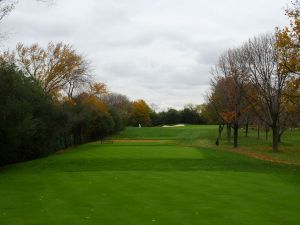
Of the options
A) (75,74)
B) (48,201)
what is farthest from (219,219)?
(75,74)

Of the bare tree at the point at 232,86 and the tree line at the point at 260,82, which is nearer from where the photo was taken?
the tree line at the point at 260,82

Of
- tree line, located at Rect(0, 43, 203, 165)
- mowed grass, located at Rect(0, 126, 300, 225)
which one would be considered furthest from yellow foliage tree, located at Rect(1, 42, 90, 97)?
mowed grass, located at Rect(0, 126, 300, 225)

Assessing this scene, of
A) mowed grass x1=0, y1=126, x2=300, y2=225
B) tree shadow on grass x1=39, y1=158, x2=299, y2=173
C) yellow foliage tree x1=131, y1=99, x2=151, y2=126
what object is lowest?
tree shadow on grass x1=39, y1=158, x2=299, y2=173

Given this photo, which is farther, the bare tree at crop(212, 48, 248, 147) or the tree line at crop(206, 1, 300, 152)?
the bare tree at crop(212, 48, 248, 147)

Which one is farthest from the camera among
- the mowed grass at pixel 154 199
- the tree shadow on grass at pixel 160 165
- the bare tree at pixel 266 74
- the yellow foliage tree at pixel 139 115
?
the yellow foliage tree at pixel 139 115

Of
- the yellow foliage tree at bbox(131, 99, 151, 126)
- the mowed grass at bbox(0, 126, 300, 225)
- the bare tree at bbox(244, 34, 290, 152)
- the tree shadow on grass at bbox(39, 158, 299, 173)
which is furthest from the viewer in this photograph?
the yellow foliage tree at bbox(131, 99, 151, 126)

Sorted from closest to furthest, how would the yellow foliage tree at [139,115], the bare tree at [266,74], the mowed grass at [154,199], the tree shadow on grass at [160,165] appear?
the mowed grass at [154,199]
the tree shadow on grass at [160,165]
the bare tree at [266,74]
the yellow foliage tree at [139,115]

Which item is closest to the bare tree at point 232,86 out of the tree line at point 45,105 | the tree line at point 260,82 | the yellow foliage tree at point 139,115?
the tree line at point 260,82

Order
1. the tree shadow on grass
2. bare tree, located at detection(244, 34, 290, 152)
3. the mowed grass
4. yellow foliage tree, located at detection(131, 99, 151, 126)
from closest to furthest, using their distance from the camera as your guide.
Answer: the mowed grass → the tree shadow on grass → bare tree, located at detection(244, 34, 290, 152) → yellow foliage tree, located at detection(131, 99, 151, 126)

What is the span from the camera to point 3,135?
97.6ft

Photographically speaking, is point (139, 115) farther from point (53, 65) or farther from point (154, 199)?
point (154, 199)

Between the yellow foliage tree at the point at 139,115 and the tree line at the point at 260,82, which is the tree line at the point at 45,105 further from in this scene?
the yellow foliage tree at the point at 139,115

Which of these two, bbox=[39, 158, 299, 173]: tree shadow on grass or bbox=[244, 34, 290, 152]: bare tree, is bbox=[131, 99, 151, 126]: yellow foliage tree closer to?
bbox=[244, 34, 290, 152]: bare tree

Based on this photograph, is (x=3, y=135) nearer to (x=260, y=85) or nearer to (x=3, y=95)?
(x=3, y=95)
